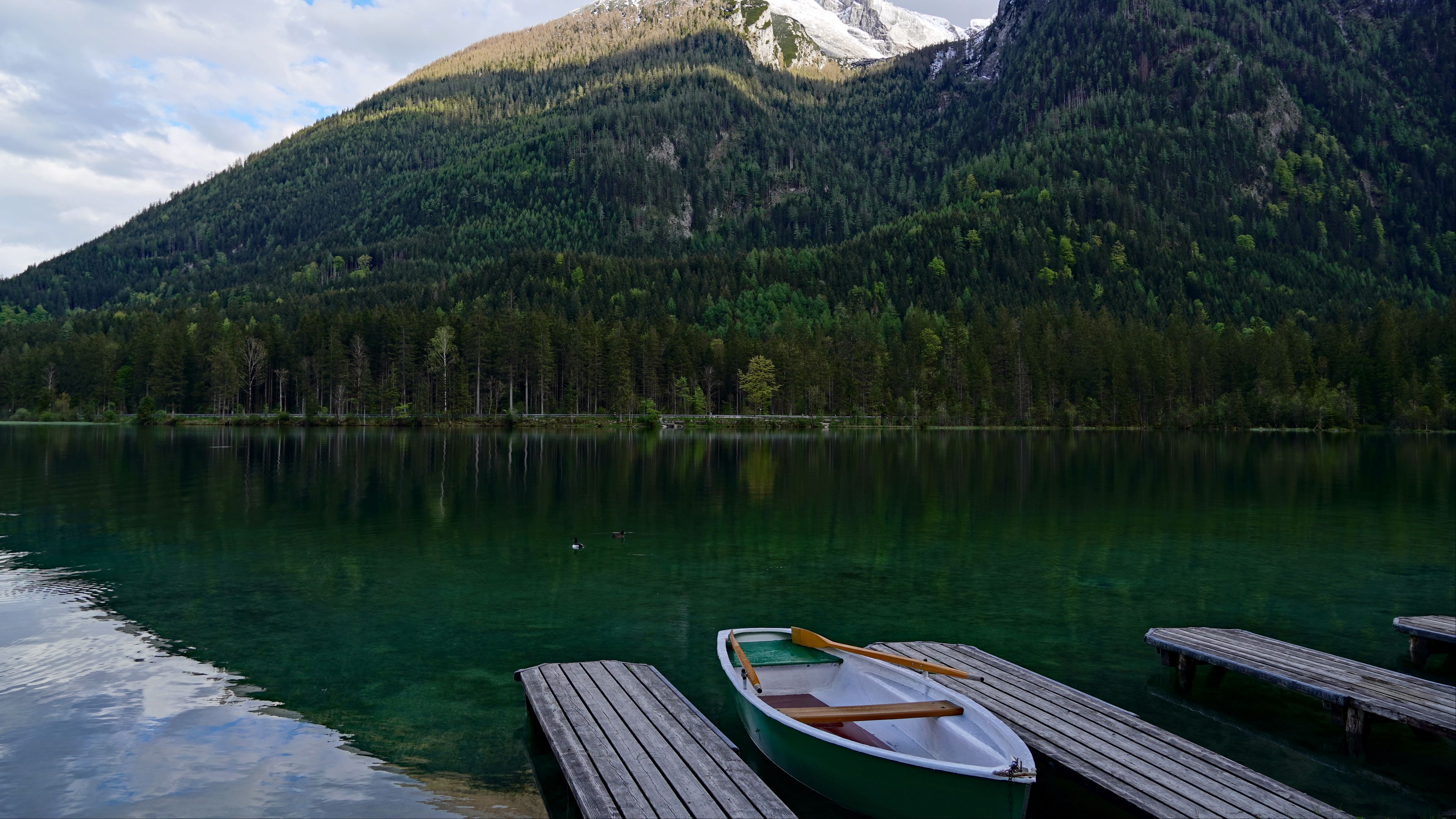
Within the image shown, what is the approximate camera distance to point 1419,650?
682 inches

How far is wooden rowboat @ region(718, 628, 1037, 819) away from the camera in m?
8.94

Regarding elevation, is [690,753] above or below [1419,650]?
above

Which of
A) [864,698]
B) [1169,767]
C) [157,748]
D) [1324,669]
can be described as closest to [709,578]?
[864,698]

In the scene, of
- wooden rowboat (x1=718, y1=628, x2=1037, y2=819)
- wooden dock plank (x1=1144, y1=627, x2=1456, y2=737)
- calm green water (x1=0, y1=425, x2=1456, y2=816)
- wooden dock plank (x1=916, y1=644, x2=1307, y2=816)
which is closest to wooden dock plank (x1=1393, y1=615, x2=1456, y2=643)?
calm green water (x1=0, y1=425, x2=1456, y2=816)

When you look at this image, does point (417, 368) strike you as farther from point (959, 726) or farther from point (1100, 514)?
point (959, 726)

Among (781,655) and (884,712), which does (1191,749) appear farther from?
(781,655)

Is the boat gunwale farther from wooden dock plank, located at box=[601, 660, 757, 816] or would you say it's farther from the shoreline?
the shoreline

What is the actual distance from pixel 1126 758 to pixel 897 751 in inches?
110

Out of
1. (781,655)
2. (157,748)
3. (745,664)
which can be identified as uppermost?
(745,664)

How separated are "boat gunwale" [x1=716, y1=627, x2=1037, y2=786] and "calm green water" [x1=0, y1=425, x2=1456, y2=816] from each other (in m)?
1.35

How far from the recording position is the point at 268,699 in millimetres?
14539

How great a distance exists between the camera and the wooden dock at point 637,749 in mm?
9164

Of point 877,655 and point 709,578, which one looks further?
point 709,578

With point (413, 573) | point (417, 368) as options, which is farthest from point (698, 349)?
point (413, 573)
